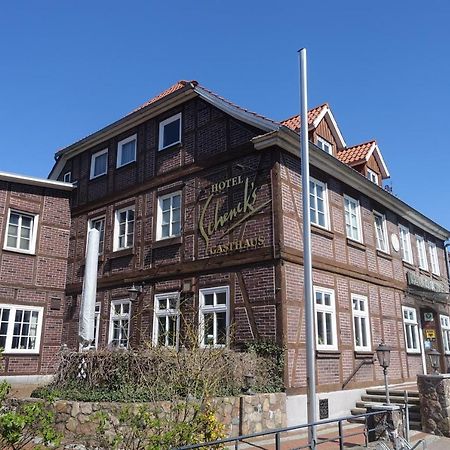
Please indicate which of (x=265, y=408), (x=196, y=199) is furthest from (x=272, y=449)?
(x=196, y=199)

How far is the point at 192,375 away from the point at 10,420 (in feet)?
12.4

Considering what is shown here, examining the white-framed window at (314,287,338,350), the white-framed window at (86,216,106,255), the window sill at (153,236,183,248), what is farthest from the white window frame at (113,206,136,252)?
the white-framed window at (314,287,338,350)

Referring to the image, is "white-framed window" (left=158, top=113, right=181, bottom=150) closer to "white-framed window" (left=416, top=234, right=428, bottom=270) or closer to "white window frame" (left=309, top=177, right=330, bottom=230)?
"white window frame" (left=309, top=177, right=330, bottom=230)

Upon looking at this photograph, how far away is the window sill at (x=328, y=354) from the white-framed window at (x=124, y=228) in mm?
6749

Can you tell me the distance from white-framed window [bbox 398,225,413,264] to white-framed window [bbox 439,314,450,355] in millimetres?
3039

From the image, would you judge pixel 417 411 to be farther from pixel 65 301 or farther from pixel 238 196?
pixel 65 301

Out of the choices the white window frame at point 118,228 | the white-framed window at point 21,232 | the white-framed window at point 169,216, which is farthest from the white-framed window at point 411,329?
the white-framed window at point 21,232

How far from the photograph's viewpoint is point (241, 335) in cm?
1100

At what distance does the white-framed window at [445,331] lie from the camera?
18141 millimetres

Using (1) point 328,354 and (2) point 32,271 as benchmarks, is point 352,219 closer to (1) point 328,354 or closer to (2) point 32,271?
(1) point 328,354

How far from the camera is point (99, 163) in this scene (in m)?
17.1

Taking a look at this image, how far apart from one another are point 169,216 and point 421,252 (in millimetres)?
10579

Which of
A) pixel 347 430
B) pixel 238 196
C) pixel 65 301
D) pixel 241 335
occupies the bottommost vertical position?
pixel 347 430

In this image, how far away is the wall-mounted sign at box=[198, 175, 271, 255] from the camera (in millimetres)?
11609
